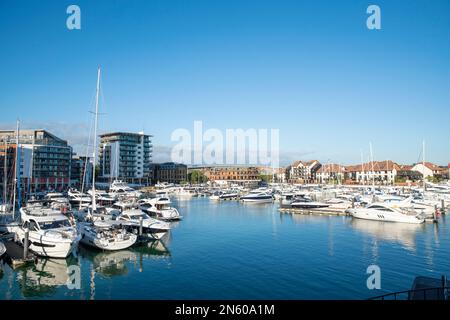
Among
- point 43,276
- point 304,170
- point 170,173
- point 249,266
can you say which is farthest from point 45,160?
point 304,170

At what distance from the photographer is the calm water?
18.6m

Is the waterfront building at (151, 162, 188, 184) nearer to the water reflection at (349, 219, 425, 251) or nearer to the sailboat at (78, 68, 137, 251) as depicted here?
the water reflection at (349, 219, 425, 251)

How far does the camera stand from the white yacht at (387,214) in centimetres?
4103

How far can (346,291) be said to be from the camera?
18.5 meters

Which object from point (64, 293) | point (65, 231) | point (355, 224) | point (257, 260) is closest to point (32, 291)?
point (64, 293)

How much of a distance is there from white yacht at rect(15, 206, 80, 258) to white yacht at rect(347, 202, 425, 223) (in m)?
36.9

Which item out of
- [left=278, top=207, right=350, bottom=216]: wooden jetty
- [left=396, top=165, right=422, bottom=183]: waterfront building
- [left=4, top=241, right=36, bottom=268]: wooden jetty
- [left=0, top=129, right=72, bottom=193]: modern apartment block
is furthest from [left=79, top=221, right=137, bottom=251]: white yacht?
[left=396, top=165, right=422, bottom=183]: waterfront building

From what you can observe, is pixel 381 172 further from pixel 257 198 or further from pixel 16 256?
pixel 16 256

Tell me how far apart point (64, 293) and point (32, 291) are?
203 centimetres

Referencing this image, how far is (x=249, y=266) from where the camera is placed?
2322 cm

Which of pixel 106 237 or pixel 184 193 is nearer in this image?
pixel 106 237

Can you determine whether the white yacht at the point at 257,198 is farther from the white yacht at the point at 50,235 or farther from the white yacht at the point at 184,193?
the white yacht at the point at 50,235

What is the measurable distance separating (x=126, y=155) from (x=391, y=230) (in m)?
102

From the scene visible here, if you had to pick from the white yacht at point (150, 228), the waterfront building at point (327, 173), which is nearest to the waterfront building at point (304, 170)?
the waterfront building at point (327, 173)
